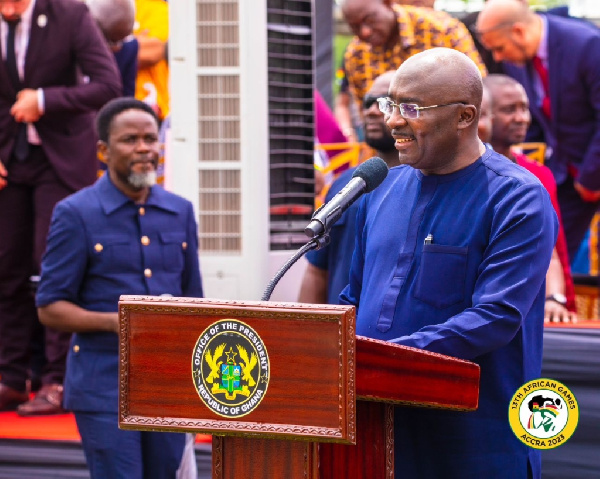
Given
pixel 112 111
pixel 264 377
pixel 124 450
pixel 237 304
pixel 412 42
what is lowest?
pixel 124 450

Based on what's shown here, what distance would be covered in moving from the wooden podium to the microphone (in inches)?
9.5

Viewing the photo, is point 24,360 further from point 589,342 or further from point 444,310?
point 444,310

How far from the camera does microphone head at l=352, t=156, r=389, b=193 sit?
9.86 ft

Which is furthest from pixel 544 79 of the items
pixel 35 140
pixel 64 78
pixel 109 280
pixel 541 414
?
pixel 541 414

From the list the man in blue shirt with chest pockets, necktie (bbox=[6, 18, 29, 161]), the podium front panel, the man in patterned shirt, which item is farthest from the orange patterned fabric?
the podium front panel

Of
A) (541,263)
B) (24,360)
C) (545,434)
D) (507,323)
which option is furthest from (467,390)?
A: (24,360)

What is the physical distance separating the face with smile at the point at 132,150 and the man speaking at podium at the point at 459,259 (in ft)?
5.50

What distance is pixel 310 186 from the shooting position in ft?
19.5

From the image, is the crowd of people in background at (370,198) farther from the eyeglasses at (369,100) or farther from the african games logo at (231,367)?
the african games logo at (231,367)

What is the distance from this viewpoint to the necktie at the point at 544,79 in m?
6.69

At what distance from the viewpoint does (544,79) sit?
6730 millimetres

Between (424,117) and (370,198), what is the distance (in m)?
0.45

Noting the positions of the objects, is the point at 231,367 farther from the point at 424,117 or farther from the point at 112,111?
the point at 112,111

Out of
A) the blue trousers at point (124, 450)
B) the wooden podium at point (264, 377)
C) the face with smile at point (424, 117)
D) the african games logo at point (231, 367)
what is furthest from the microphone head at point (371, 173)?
the blue trousers at point (124, 450)
